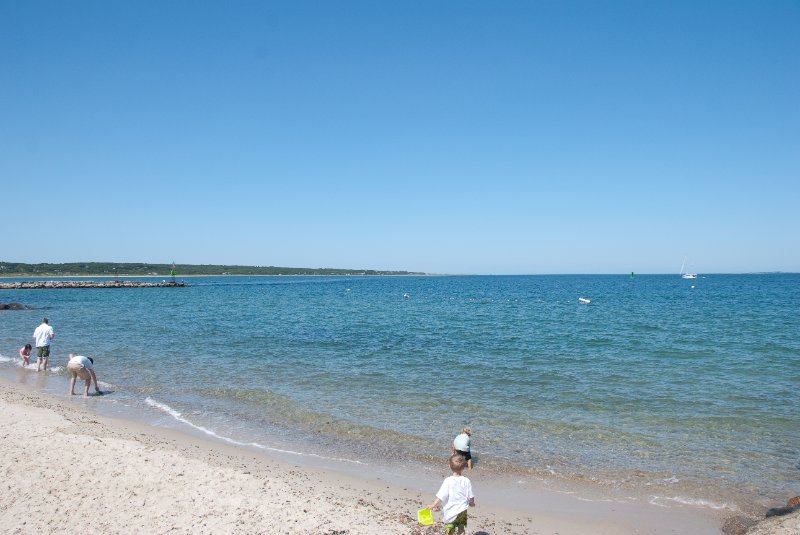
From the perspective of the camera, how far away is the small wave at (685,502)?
8914 millimetres

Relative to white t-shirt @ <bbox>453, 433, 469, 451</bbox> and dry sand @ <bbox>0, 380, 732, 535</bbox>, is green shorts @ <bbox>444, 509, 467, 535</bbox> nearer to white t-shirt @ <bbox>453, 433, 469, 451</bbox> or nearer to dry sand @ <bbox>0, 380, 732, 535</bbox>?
dry sand @ <bbox>0, 380, 732, 535</bbox>

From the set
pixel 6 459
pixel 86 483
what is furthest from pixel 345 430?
pixel 6 459

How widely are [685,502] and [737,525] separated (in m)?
1.01

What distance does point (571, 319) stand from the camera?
133ft

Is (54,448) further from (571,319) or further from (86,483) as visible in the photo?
(571,319)

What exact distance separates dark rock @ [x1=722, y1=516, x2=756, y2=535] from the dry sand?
19 cm

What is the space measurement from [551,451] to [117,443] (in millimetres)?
9018

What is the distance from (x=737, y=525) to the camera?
8094 millimetres

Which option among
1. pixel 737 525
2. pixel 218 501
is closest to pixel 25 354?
pixel 218 501

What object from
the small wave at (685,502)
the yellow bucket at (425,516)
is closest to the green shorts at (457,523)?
the yellow bucket at (425,516)

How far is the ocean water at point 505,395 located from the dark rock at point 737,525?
60cm

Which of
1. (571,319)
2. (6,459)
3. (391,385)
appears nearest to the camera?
(6,459)

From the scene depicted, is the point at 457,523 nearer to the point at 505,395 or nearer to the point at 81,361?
the point at 505,395

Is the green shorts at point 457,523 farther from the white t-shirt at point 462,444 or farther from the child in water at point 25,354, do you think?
the child in water at point 25,354
